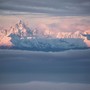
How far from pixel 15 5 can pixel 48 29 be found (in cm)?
73

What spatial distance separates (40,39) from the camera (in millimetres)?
Result: 4051

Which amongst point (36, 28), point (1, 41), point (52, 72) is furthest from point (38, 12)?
point (52, 72)

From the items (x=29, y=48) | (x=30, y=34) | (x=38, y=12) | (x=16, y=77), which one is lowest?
(x=16, y=77)

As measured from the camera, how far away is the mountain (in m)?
4.04

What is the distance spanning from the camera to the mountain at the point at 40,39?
4.04m

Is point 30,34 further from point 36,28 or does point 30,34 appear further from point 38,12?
point 38,12

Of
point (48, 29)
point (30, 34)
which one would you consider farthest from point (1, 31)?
point (48, 29)

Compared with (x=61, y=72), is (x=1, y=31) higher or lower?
higher

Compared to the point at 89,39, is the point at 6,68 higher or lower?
lower

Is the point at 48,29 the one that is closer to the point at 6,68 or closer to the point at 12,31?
the point at 12,31

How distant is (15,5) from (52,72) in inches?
53.7

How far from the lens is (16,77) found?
404cm

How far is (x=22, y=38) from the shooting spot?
4094mm

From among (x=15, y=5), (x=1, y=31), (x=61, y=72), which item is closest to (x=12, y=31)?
(x=1, y=31)
